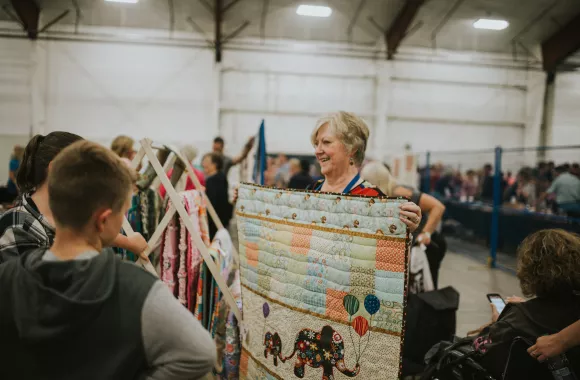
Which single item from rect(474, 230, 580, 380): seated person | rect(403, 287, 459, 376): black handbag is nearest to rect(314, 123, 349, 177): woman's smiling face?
rect(474, 230, 580, 380): seated person

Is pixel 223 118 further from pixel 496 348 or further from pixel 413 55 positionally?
pixel 496 348

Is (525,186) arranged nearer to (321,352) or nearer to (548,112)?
(321,352)

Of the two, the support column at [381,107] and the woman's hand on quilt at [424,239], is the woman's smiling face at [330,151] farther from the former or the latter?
the support column at [381,107]

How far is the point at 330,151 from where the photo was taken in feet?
5.90

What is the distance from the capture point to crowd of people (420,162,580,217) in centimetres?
545

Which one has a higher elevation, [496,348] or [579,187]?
[579,187]

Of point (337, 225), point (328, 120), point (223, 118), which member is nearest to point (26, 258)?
point (337, 225)

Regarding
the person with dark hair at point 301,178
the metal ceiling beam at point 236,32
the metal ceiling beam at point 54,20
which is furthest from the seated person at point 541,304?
the metal ceiling beam at point 54,20

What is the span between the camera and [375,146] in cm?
1102

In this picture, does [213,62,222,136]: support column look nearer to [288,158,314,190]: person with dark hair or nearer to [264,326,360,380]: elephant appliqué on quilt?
[288,158,314,190]: person with dark hair

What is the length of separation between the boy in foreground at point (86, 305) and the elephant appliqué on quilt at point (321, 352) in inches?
27.6

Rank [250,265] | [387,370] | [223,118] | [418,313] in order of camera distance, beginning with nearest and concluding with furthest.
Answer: [387,370] < [250,265] < [418,313] < [223,118]

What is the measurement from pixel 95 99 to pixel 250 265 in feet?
32.3

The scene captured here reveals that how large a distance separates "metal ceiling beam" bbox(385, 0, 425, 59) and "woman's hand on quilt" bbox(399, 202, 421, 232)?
9193mm
